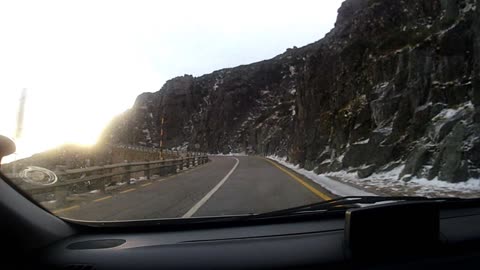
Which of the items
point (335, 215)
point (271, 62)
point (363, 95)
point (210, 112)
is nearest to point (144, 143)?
point (210, 112)

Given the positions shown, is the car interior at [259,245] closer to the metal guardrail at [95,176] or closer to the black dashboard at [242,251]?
the black dashboard at [242,251]

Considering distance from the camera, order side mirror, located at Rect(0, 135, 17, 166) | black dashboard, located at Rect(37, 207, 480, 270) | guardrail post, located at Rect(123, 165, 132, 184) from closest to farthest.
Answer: black dashboard, located at Rect(37, 207, 480, 270) < side mirror, located at Rect(0, 135, 17, 166) < guardrail post, located at Rect(123, 165, 132, 184)

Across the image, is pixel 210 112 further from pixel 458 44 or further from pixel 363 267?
pixel 363 267

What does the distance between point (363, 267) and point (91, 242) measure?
1622 mm

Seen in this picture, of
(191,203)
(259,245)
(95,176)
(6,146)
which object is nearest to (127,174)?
(95,176)

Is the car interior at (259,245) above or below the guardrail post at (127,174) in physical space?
above

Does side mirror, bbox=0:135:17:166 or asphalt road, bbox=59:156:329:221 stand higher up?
side mirror, bbox=0:135:17:166

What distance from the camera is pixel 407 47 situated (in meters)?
23.7

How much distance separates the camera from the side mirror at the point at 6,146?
267cm

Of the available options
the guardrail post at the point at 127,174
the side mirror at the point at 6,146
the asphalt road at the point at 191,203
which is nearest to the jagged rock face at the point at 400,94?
the asphalt road at the point at 191,203

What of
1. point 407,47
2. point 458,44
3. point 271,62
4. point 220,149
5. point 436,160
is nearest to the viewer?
point 436,160

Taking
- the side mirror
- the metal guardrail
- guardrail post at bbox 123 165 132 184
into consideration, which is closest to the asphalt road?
the metal guardrail

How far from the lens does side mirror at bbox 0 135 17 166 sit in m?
2.67

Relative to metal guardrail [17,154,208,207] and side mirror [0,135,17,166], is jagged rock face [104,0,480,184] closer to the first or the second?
metal guardrail [17,154,208,207]
